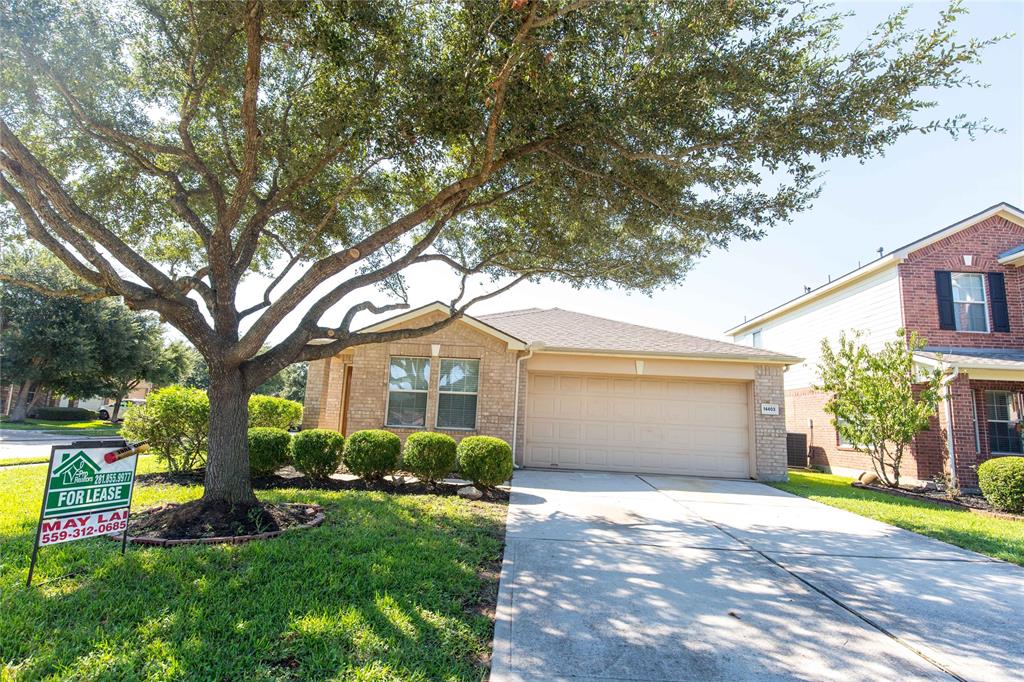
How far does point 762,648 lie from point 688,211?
5.64 meters

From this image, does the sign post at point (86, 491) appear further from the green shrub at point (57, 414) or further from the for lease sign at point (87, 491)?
the green shrub at point (57, 414)

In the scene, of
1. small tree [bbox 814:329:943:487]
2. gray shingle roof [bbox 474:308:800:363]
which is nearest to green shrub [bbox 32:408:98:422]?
gray shingle roof [bbox 474:308:800:363]

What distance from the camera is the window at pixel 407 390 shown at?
11.6 meters

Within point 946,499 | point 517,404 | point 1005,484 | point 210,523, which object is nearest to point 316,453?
point 210,523

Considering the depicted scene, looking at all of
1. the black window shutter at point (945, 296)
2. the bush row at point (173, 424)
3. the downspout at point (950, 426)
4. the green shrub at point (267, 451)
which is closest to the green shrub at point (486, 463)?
the green shrub at point (267, 451)

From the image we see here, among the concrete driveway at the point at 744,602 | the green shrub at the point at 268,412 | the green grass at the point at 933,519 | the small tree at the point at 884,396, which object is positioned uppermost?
the small tree at the point at 884,396

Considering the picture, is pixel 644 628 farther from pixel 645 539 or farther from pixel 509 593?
pixel 645 539

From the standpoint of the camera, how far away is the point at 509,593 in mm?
4141

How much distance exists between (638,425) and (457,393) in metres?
4.54

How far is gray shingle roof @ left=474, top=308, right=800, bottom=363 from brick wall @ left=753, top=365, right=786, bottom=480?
0.47 meters

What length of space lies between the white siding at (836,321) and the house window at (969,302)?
1.41 m

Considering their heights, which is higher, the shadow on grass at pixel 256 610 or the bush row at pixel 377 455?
the bush row at pixel 377 455

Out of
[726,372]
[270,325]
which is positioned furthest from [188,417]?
[726,372]

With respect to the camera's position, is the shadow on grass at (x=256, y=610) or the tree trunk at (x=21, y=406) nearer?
the shadow on grass at (x=256, y=610)
